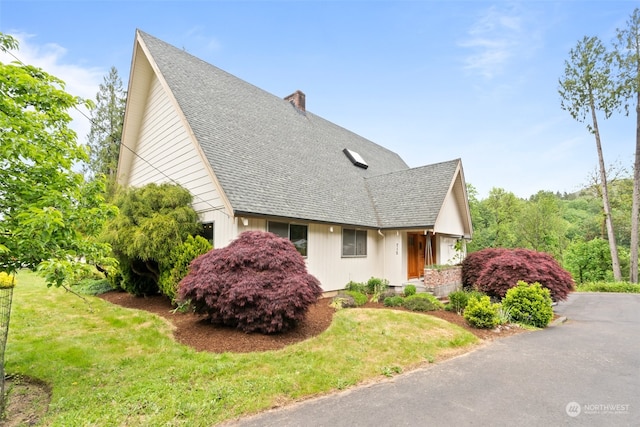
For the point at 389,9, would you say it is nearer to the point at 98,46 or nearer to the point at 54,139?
the point at 98,46

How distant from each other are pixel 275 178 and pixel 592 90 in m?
22.6

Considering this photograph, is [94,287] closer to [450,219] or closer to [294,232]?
[294,232]

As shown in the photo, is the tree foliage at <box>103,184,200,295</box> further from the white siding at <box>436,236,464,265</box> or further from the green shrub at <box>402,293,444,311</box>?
the white siding at <box>436,236,464,265</box>

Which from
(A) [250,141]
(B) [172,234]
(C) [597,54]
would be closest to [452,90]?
(C) [597,54]

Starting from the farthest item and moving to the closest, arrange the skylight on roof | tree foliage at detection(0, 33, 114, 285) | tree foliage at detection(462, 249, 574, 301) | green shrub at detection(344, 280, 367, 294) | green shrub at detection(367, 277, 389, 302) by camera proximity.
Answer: the skylight on roof, green shrub at detection(367, 277, 389, 302), green shrub at detection(344, 280, 367, 294), tree foliage at detection(462, 249, 574, 301), tree foliage at detection(0, 33, 114, 285)

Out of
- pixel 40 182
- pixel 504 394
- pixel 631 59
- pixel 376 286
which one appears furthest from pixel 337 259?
pixel 631 59

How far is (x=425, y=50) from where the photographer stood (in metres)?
14.2

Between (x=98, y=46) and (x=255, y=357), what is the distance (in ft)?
42.5

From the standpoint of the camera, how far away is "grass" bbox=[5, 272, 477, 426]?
11.5ft

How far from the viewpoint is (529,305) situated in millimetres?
8258

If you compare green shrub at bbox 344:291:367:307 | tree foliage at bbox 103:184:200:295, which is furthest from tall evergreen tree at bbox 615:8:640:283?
tree foliage at bbox 103:184:200:295

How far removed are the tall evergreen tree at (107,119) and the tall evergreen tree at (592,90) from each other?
32.9 m

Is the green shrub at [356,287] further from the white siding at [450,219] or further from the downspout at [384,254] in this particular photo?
the white siding at [450,219]

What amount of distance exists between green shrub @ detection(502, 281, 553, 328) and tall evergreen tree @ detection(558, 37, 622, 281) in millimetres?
16271
